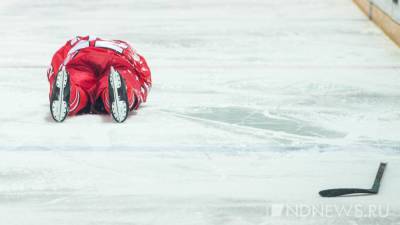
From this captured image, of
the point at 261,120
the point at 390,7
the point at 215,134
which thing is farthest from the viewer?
the point at 390,7

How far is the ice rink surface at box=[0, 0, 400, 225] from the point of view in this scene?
3.53 meters

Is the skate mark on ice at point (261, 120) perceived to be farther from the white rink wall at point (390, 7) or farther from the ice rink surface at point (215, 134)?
the white rink wall at point (390, 7)

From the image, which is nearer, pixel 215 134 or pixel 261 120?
pixel 215 134

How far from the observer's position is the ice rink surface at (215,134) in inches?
139

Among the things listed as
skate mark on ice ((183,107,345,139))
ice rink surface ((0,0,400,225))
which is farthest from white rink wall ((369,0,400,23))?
skate mark on ice ((183,107,345,139))

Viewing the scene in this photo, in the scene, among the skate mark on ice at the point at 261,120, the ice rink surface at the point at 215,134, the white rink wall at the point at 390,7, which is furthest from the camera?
the white rink wall at the point at 390,7

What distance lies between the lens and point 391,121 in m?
4.82

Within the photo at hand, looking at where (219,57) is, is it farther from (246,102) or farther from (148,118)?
(148,118)

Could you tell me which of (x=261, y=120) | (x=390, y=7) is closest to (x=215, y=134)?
(x=261, y=120)

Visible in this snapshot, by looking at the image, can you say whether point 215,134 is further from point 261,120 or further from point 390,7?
point 390,7

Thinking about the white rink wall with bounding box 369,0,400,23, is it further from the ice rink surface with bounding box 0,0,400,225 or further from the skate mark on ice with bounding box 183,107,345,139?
the skate mark on ice with bounding box 183,107,345,139

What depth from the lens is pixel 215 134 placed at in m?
4.56

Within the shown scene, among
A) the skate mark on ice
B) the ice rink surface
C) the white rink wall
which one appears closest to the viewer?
the ice rink surface

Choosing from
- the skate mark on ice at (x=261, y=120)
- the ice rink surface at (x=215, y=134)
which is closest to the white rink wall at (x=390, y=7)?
the ice rink surface at (x=215, y=134)
